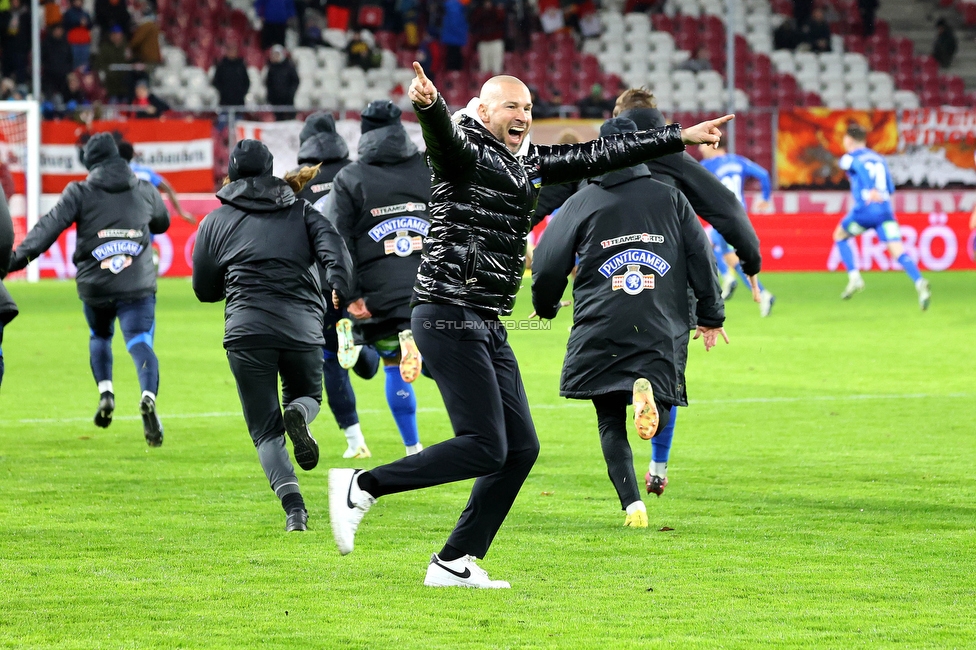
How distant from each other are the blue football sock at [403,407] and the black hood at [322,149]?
5.05ft

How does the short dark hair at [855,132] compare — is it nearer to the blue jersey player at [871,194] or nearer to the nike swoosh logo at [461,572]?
the blue jersey player at [871,194]

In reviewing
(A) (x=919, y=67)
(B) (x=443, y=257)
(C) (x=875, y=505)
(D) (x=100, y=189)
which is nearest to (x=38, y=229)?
(D) (x=100, y=189)

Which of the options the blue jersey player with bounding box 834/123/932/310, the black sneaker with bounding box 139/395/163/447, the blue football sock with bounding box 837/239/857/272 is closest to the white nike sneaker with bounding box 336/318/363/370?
the black sneaker with bounding box 139/395/163/447

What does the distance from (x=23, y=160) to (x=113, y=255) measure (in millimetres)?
14264

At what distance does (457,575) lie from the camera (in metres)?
5.20

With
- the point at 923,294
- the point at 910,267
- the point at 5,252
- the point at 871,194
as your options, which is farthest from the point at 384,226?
the point at 871,194

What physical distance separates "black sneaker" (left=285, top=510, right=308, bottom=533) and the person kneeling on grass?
1.31 metres

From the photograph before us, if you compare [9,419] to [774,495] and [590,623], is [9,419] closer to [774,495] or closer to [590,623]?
[774,495]

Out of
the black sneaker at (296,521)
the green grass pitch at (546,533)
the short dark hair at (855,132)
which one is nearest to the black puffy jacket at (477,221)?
the green grass pitch at (546,533)

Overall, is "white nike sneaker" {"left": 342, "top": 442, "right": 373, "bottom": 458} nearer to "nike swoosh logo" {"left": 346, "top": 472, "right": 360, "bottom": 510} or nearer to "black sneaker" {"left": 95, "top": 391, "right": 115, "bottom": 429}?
"black sneaker" {"left": 95, "top": 391, "right": 115, "bottom": 429}

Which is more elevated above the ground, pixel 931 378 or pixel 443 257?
pixel 443 257

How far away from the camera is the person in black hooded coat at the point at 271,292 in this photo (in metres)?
6.46

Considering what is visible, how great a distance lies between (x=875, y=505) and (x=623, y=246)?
1.81 meters

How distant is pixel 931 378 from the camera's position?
38.6 ft
